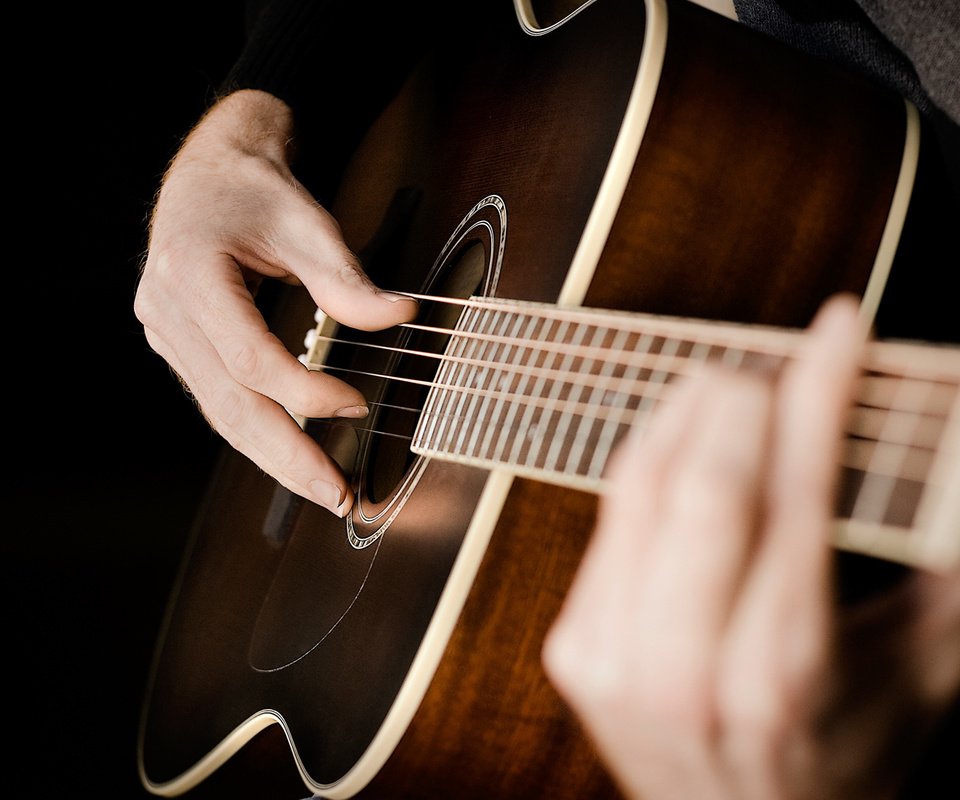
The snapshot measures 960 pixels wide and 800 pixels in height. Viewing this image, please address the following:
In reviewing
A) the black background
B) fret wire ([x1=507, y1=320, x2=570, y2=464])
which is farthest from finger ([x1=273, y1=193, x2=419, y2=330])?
the black background

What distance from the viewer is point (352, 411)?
752mm

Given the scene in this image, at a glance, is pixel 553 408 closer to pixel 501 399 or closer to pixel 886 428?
pixel 501 399

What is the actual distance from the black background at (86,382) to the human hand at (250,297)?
645 mm

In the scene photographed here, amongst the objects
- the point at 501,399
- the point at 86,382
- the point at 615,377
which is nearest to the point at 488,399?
the point at 501,399

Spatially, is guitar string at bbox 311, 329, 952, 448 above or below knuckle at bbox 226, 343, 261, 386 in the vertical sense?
above

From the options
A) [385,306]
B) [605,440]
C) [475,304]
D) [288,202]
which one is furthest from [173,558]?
[605,440]

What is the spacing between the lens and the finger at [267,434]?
77 cm

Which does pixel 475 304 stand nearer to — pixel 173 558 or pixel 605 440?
pixel 605 440

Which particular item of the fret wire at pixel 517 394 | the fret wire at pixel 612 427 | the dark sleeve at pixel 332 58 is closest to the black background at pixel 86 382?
the dark sleeve at pixel 332 58

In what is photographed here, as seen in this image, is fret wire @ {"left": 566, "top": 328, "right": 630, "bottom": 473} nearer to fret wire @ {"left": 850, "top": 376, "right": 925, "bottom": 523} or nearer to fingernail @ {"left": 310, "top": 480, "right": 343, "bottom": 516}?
fret wire @ {"left": 850, "top": 376, "right": 925, "bottom": 523}

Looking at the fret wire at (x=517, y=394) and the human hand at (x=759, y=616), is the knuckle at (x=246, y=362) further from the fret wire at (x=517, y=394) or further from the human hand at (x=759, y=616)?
the human hand at (x=759, y=616)

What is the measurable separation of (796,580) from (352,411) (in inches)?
19.9

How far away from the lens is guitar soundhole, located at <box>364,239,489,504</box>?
74 cm

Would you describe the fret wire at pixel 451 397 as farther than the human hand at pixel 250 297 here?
No
